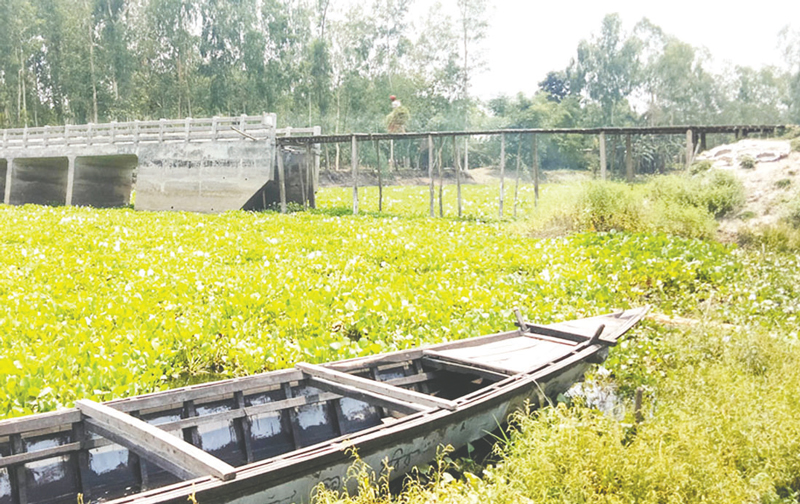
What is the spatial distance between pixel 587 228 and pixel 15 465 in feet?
47.5

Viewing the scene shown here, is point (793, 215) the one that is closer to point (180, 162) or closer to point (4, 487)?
point (4, 487)

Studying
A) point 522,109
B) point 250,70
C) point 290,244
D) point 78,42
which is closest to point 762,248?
point 290,244

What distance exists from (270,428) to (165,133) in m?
23.9

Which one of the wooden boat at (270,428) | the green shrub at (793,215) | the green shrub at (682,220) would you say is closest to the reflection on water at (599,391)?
the wooden boat at (270,428)

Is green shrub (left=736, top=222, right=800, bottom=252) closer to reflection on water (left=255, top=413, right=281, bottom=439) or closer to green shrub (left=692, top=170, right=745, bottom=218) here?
green shrub (left=692, top=170, right=745, bottom=218)

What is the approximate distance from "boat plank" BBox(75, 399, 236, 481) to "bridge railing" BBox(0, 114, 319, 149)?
2069 cm

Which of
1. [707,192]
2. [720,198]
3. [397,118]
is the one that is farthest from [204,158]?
[720,198]

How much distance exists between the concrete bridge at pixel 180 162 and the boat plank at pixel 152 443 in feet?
66.5

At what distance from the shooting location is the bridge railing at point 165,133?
24.5 metres

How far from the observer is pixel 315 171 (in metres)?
28.0

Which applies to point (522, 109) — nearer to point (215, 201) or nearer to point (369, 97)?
point (369, 97)

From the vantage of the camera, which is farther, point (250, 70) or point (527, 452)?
point (250, 70)

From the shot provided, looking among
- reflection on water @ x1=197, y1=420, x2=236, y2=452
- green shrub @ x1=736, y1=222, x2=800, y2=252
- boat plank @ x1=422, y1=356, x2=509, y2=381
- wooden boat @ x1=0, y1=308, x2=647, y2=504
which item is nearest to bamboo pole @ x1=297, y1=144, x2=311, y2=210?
green shrub @ x1=736, y1=222, x2=800, y2=252

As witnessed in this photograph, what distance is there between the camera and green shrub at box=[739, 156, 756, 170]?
17906 millimetres
